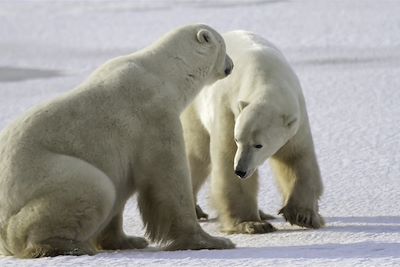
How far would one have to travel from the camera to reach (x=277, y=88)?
4.81 metres

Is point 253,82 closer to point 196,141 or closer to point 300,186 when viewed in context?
point 300,186

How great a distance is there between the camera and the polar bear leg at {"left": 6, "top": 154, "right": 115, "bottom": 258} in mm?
3715

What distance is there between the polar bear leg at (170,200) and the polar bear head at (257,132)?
55 centimetres

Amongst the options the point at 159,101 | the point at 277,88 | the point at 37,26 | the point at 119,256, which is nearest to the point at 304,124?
the point at 277,88

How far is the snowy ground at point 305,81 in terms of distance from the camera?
12.5 feet

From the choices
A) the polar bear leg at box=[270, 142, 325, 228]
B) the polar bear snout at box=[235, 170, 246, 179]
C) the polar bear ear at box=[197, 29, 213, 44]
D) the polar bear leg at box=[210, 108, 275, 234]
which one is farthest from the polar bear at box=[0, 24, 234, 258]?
the polar bear leg at box=[270, 142, 325, 228]

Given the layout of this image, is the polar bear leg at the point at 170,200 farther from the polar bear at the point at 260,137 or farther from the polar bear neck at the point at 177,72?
the polar bear at the point at 260,137

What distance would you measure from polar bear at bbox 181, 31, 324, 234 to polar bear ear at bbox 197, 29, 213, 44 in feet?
1.26

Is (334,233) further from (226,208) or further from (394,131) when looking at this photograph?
(394,131)

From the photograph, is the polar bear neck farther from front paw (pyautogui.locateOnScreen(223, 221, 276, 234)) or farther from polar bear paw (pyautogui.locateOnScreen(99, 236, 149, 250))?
front paw (pyautogui.locateOnScreen(223, 221, 276, 234))

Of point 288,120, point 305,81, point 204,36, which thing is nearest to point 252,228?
point 288,120

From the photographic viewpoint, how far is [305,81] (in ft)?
27.4

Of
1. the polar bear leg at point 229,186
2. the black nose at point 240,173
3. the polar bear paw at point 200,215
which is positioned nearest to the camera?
the black nose at point 240,173

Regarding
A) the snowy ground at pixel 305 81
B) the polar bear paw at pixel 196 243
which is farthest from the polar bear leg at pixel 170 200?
the snowy ground at pixel 305 81
